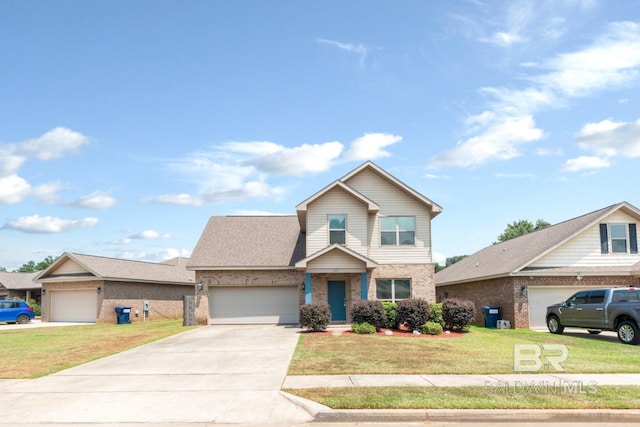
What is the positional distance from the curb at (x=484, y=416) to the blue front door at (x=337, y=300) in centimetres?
1804

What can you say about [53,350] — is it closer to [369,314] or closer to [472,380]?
[369,314]

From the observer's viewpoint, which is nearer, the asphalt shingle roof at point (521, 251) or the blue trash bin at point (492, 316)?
the asphalt shingle roof at point (521, 251)

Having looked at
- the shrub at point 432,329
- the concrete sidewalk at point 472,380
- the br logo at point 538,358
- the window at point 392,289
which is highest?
the window at point 392,289

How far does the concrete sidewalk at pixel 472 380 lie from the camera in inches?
416

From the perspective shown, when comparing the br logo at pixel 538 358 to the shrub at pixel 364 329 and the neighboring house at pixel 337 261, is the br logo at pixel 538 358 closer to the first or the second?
the shrub at pixel 364 329

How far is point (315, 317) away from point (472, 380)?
11.5 metres

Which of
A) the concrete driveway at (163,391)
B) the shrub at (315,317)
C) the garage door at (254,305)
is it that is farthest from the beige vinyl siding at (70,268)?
the concrete driveway at (163,391)

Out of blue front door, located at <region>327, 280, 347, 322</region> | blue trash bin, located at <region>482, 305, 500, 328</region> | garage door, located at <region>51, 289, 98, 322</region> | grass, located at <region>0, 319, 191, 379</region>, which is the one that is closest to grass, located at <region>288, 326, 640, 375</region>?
blue trash bin, located at <region>482, 305, 500, 328</region>

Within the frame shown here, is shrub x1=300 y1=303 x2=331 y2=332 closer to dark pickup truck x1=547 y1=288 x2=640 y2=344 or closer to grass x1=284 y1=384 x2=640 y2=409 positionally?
dark pickup truck x1=547 y1=288 x2=640 y2=344

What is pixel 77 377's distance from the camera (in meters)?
12.3

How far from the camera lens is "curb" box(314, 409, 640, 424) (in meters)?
8.38

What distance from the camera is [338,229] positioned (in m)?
26.5

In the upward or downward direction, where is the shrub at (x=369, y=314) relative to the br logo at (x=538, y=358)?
upward

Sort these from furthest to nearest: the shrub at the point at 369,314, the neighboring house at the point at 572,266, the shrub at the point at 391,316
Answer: the neighboring house at the point at 572,266
the shrub at the point at 391,316
the shrub at the point at 369,314
